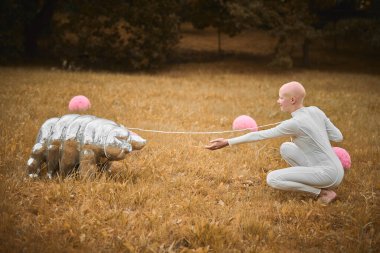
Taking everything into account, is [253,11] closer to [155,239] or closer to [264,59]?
[264,59]

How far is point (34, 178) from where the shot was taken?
4.94 metres

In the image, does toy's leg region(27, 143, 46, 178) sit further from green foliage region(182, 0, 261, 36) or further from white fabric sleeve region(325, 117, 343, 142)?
green foliage region(182, 0, 261, 36)

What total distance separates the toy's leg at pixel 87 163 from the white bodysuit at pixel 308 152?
170cm

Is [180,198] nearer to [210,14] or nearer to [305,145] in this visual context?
[305,145]

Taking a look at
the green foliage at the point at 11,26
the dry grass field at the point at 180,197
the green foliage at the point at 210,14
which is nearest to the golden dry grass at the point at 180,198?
the dry grass field at the point at 180,197

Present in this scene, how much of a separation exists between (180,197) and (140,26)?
14165mm

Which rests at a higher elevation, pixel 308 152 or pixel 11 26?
pixel 11 26

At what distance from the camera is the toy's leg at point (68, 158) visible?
4668mm

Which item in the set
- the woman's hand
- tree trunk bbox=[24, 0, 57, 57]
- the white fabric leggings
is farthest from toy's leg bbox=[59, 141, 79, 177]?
tree trunk bbox=[24, 0, 57, 57]

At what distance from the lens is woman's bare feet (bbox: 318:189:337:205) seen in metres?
4.67

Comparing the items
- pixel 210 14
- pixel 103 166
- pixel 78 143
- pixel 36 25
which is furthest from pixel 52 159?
pixel 210 14

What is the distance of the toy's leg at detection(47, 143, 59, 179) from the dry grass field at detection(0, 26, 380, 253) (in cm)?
15

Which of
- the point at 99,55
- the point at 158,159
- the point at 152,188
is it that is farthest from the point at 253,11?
the point at 152,188

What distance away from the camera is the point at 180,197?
4.75m
